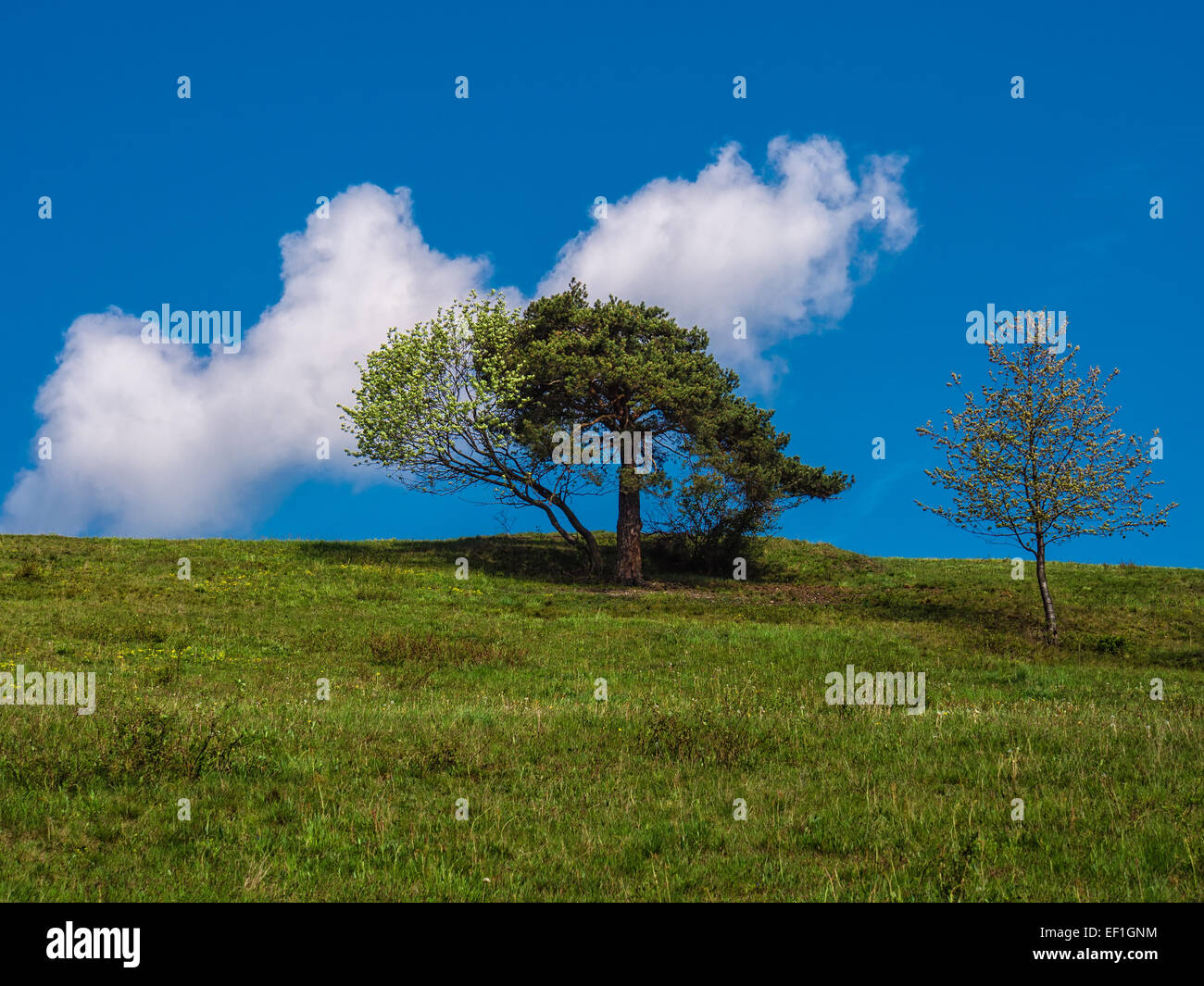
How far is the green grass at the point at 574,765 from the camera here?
814 cm

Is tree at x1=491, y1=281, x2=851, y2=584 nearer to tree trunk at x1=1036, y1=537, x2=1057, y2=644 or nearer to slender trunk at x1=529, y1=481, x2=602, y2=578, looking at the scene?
slender trunk at x1=529, y1=481, x2=602, y2=578

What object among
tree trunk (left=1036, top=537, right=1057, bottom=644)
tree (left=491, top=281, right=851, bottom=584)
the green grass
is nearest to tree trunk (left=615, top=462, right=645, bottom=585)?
tree (left=491, top=281, right=851, bottom=584)

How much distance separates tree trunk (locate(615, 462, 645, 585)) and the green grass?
14.5 meters

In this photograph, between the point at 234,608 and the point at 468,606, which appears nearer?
the point at 234,608

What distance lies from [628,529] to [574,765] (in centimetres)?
3272

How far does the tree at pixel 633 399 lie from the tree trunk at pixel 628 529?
5cm

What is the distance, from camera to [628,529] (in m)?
44.7

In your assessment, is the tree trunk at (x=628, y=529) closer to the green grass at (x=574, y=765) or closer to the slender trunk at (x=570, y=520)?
the slender trunk at (x=570, y=520)

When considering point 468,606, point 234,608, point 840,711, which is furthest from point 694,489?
point 840,711

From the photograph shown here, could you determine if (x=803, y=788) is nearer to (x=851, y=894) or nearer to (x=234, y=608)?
(x=851, y=894)

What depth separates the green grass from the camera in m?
8.14

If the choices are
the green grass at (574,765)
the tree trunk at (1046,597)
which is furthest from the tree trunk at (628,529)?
the tree trunk at (1046,597)

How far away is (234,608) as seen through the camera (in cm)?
2973
